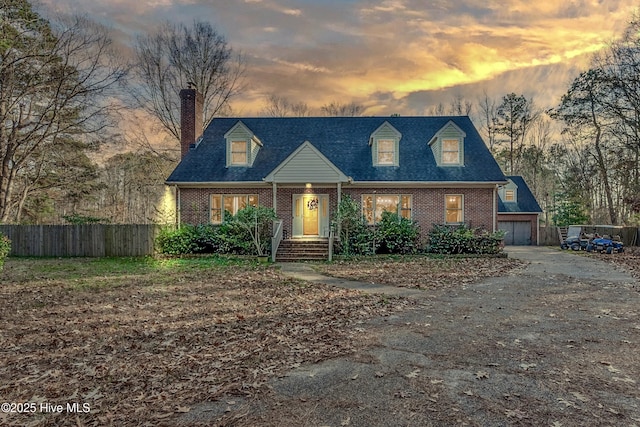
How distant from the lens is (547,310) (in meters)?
7.30

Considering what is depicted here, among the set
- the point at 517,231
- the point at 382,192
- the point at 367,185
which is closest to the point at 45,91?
the point at 367,185

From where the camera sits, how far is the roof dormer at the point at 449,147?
18828mm

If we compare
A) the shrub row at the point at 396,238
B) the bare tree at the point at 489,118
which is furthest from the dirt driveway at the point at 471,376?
the bare tree at the point at 489,118

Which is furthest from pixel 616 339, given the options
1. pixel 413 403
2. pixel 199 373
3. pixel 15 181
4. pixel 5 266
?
pixel 15 181

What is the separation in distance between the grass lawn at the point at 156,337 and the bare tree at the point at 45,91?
1175cm

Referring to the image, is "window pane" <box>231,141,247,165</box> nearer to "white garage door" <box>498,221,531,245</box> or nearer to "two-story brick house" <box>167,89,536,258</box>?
"two-story brick house" <box>167,89,536,258</box>

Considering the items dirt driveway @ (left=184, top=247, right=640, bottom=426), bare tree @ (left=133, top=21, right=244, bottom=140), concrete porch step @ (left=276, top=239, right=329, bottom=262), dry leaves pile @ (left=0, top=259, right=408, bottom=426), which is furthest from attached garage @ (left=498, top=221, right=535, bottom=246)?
bare tree @ (left=133, top=21, right=244, bottom=140)

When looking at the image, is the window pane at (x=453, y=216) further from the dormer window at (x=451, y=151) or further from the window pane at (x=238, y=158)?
the window pane at (x=238, y=158)

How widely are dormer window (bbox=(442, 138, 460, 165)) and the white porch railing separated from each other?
31.0 ft

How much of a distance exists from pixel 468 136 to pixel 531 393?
1915 centimetres

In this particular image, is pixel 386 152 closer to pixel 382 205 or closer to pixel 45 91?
pixel 382 205

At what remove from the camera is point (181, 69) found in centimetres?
2773

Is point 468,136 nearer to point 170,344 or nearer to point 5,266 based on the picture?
point 170,344

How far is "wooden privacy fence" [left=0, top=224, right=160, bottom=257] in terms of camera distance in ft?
57.7
